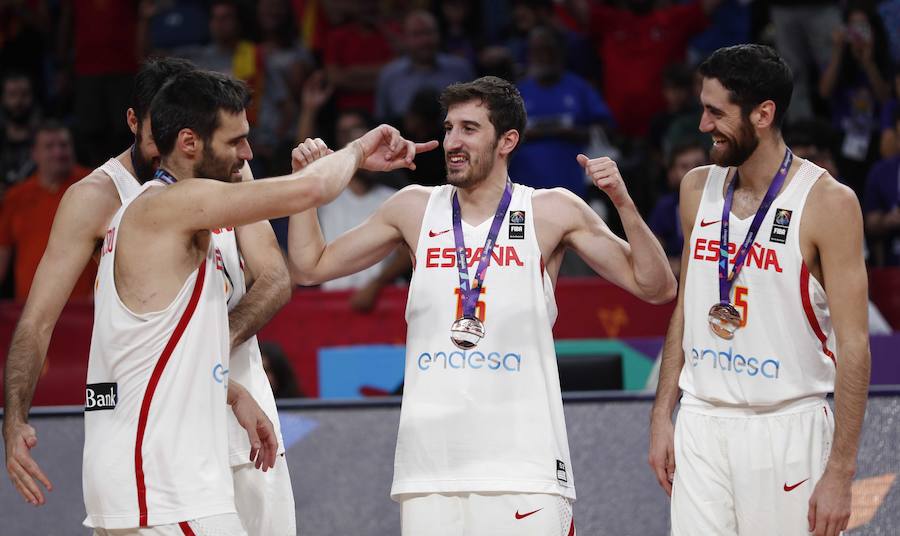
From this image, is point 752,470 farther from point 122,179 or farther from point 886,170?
point 886,170

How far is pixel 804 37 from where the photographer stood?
1055 cm

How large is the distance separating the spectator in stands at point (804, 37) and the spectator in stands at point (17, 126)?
6.29 metres

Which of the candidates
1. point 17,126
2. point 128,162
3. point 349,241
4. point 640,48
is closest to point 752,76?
point 349,241

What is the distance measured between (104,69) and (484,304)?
767 cm

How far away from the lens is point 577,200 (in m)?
4.79

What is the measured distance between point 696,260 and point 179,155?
6.21 feet

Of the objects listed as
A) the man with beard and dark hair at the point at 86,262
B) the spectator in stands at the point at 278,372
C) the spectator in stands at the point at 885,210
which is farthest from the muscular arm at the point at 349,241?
the spectator in stands at the point at 885,210

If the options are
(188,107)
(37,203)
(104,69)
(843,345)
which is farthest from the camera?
(104,69)

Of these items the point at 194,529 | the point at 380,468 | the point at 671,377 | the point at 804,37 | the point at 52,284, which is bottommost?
the point at 380,468

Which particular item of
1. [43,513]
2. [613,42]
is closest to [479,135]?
[43,513]

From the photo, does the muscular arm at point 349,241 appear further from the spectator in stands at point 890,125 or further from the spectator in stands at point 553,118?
the spectator in stands at point 890,125

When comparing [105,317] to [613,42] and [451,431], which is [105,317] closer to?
[451,431]

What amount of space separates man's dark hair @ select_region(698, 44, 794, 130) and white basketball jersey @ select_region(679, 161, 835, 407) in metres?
0.29

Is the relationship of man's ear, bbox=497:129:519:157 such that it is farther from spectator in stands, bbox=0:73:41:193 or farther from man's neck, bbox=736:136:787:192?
spectator in stands, bbox=0:73:41:193
